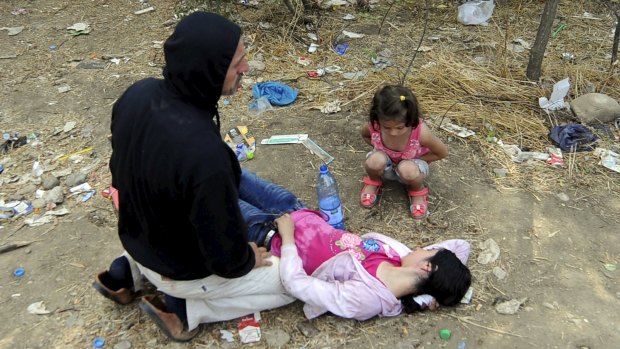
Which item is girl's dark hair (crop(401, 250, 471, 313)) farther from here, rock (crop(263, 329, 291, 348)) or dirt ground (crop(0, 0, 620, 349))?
rock (crop(263, 329, 291, 348))

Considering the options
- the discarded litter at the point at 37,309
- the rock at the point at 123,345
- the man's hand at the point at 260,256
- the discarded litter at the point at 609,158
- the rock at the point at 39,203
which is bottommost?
the rock at the point at 39,203

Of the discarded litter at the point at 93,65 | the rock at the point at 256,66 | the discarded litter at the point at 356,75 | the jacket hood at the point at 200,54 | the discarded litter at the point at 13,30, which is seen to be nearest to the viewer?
the jacket hood at the point at 200,54

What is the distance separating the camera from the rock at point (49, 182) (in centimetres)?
370

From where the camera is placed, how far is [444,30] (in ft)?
19.1

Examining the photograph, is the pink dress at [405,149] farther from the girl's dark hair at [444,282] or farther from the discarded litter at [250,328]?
the discarded litter at [250,328]

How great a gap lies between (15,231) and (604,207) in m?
3.86

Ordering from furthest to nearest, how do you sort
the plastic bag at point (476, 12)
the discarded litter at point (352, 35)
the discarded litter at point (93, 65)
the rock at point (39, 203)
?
the plastic bag at point (476, 12) < the discarded litter at point (352, 35) < the discarded litter at point (93, 65) < the rock at point (39, 203)

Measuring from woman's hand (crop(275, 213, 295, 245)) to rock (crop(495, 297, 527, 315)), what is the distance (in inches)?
44.7

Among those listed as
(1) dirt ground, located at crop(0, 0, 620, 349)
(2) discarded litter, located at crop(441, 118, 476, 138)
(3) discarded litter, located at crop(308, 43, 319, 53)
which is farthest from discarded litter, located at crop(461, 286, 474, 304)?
(3) discarded litter, located at crop(308, 43, 319, 53)

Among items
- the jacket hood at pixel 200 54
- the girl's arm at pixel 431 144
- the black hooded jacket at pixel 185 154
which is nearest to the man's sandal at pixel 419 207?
the girl's arm at pixel 431 144

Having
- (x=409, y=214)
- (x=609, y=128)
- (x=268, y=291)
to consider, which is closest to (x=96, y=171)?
(x=268, y=291)

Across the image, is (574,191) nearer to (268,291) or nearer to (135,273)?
(268,291)

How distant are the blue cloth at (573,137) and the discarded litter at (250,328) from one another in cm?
270

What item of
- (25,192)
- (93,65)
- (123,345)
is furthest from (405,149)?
(93,65)
